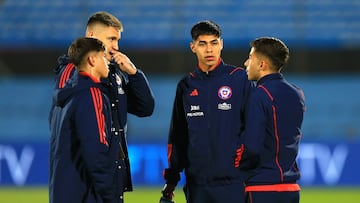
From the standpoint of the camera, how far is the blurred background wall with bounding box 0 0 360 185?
14781mm

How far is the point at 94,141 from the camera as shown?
5109 millimetres

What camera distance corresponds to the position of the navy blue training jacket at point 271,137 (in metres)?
5.39

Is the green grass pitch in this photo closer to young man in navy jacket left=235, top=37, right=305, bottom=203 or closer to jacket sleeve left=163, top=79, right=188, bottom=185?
jacket sleeve left=163, top=79, right=188, bottom=185

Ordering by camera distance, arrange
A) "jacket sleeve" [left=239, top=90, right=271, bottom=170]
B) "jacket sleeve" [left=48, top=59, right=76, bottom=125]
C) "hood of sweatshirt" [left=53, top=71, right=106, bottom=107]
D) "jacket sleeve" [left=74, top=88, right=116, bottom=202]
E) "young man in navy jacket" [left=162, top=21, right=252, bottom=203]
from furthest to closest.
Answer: "young man in navy jacket" [left=162, top=21, right=252, bottom=203]
"jacket sleeve" [left=48, top=59, right=76, bottom=125]
"jacket sleeve" [left=239, top=90, right=271, bottom=170]
"hood of sweatshirt" [left=53, top=71, right=106, bottom=107]
"jacket sleeve" [left=74, top=88, right=116, bottom=202]

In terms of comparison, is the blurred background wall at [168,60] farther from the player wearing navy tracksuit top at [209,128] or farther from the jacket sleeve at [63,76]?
the jacket sleeve at [63,76]

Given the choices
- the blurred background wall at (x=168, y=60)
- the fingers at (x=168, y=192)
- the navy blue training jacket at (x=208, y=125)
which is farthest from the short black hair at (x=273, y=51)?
the blurred background wall at (x=168, y=60)

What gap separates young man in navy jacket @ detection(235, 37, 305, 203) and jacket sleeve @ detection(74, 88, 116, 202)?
3.11 ft

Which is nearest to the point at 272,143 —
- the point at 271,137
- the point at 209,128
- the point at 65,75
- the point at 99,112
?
the point at 271,137

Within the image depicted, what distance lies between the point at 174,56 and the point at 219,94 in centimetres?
1213

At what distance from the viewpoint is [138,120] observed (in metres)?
17.8

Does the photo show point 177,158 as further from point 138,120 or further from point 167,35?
point 167,35

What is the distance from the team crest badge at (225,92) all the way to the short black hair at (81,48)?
1.19 meters

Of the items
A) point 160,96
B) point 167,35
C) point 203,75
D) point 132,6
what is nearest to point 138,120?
point 160,96

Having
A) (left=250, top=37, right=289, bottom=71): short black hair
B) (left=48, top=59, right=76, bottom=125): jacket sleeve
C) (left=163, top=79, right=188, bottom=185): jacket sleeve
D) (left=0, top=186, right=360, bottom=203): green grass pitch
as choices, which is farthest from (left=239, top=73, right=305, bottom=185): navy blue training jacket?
(left=0, top=186, right=360, bottom=203): green grass pitch
